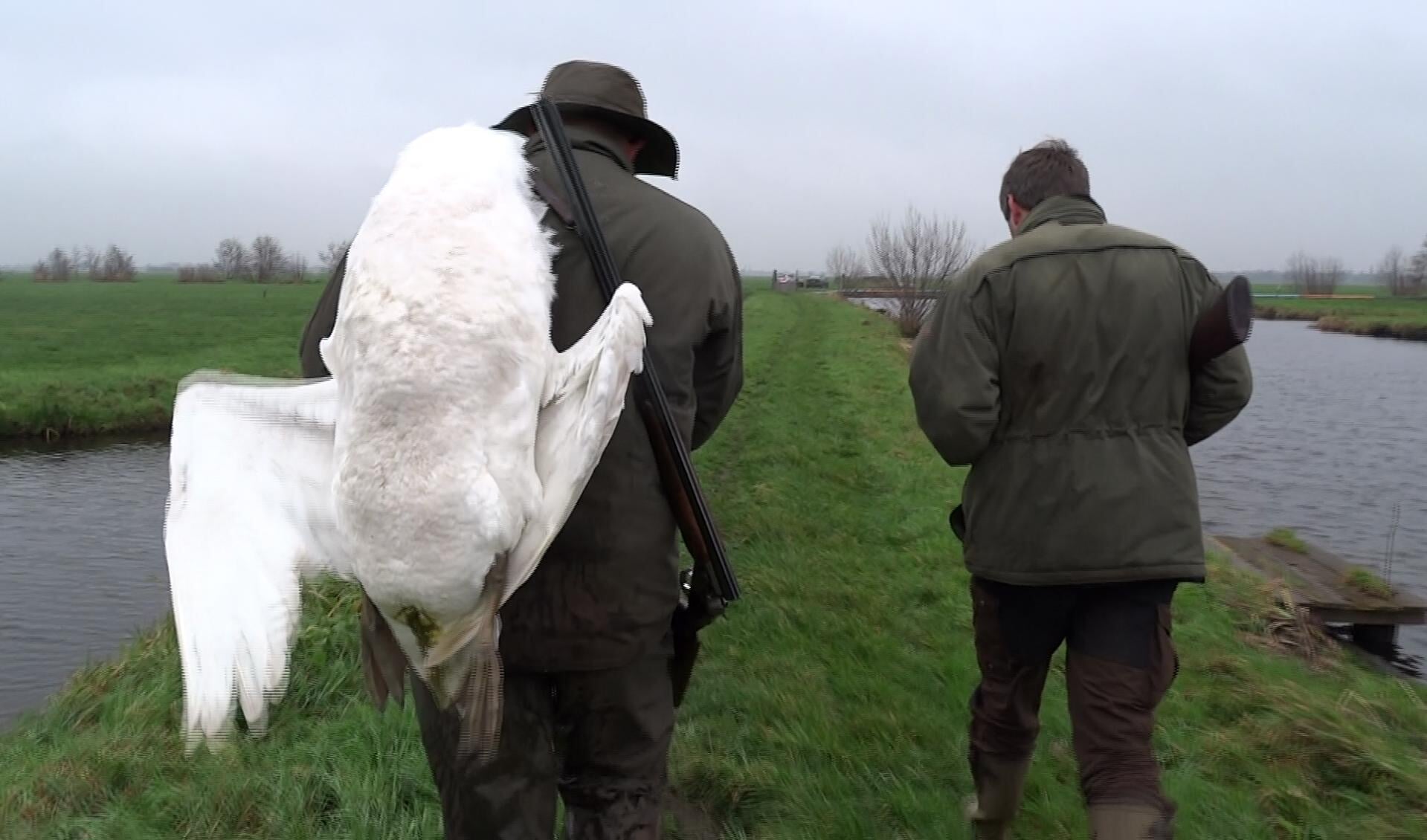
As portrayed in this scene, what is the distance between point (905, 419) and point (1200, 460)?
202 inches

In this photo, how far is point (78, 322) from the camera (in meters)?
27.8

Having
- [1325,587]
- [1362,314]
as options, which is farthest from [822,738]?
[1362,314]

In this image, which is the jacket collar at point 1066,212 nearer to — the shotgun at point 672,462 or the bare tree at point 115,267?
the shotgun at point 672,462

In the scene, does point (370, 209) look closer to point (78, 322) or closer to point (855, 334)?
point (855, 334)

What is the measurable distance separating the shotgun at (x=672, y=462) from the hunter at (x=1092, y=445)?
85 cm

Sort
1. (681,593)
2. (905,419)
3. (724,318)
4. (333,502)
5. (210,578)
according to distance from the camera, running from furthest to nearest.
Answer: (905,419) < (681,593) < (724,318) < (210,578) < (333,502)

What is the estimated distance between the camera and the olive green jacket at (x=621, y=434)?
7.16 ft

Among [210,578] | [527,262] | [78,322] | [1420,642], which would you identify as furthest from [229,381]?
[78,322]

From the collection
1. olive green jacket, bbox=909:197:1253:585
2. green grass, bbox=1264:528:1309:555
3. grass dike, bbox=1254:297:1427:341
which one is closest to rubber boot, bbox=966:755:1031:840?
→ olive green jacket, bbox=909:197:1253:585

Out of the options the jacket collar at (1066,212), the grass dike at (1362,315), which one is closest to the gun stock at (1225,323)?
the jacket collar at (1066,212)

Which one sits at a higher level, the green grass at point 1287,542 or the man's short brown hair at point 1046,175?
the man's short brown hair at point 1046,175

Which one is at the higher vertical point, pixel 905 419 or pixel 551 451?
pixel 551 451

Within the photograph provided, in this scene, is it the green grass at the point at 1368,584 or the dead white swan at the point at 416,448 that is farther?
the green grass at the point at 1368,584

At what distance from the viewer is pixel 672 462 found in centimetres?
226
